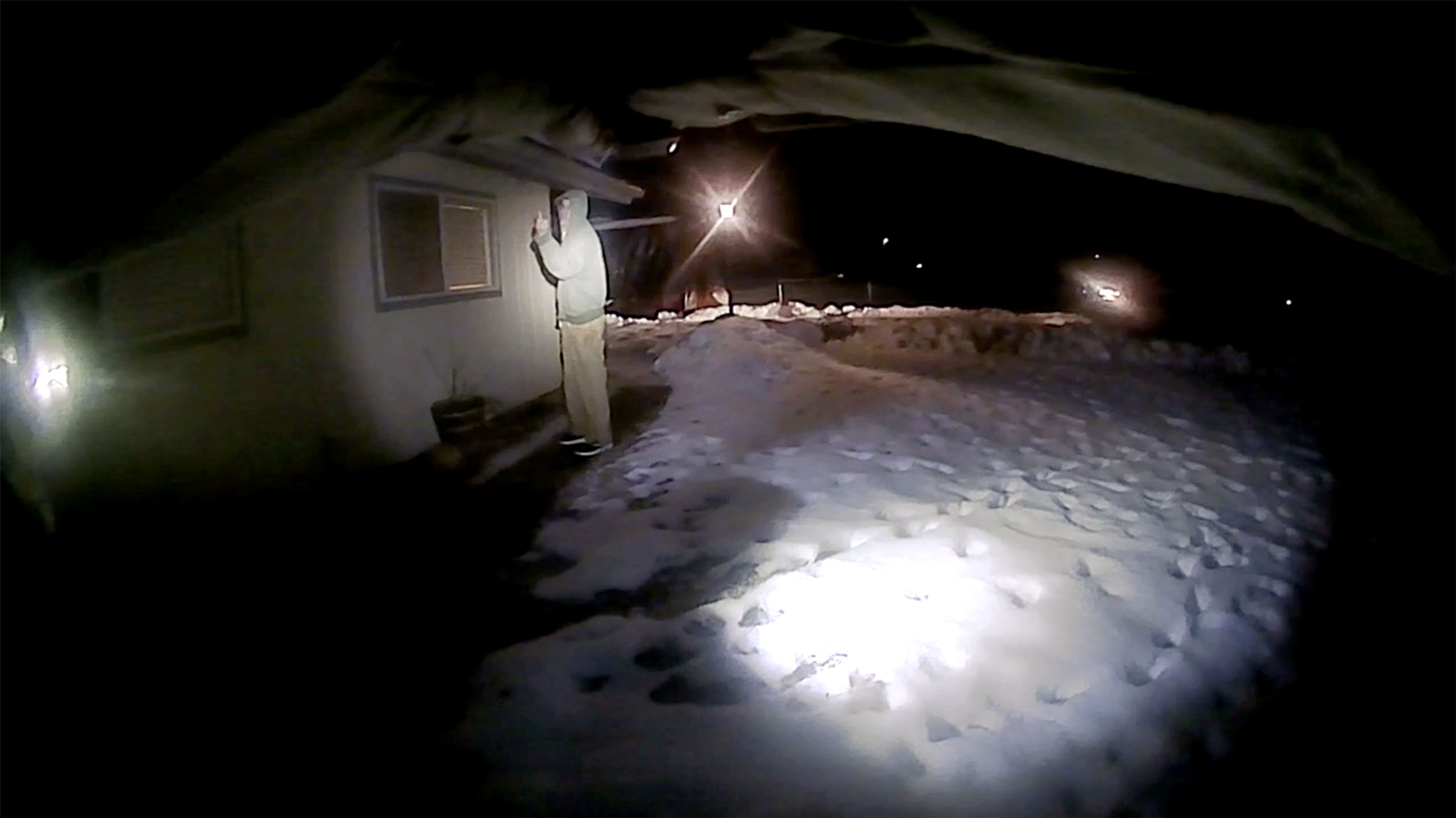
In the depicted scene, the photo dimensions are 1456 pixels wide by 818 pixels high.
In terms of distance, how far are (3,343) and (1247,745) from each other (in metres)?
5.04

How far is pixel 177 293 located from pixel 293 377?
1099 mm

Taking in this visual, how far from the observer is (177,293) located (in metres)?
5.30

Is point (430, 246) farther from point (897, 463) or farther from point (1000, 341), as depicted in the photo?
point (1000, 341)

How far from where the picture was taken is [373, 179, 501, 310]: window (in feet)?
24.7

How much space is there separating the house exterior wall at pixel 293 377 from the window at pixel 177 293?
0.27 feet

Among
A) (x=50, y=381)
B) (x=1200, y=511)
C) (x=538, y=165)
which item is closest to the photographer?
(x=50, y=381)

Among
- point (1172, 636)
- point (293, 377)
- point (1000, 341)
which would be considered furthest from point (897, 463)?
point (1000, 341)

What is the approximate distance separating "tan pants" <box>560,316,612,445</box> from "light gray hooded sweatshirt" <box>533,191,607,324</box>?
112 mm

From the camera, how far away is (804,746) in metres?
3.28

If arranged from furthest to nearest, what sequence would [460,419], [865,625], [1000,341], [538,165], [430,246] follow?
1. [1000,341]
2. [538,165]
3. [430,246]
4. [460,419]
5. [865,625]

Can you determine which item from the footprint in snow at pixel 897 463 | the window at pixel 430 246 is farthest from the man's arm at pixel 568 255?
the footprint in snow at pixel 897 463

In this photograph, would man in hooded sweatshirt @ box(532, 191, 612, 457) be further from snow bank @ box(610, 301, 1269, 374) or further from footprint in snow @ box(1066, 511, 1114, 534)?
snow bank @ box(610, 301, 1269, 374)

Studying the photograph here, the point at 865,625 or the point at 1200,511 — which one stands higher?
the point at 1200,511

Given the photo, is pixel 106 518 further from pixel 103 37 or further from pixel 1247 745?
pixel 1247 745
